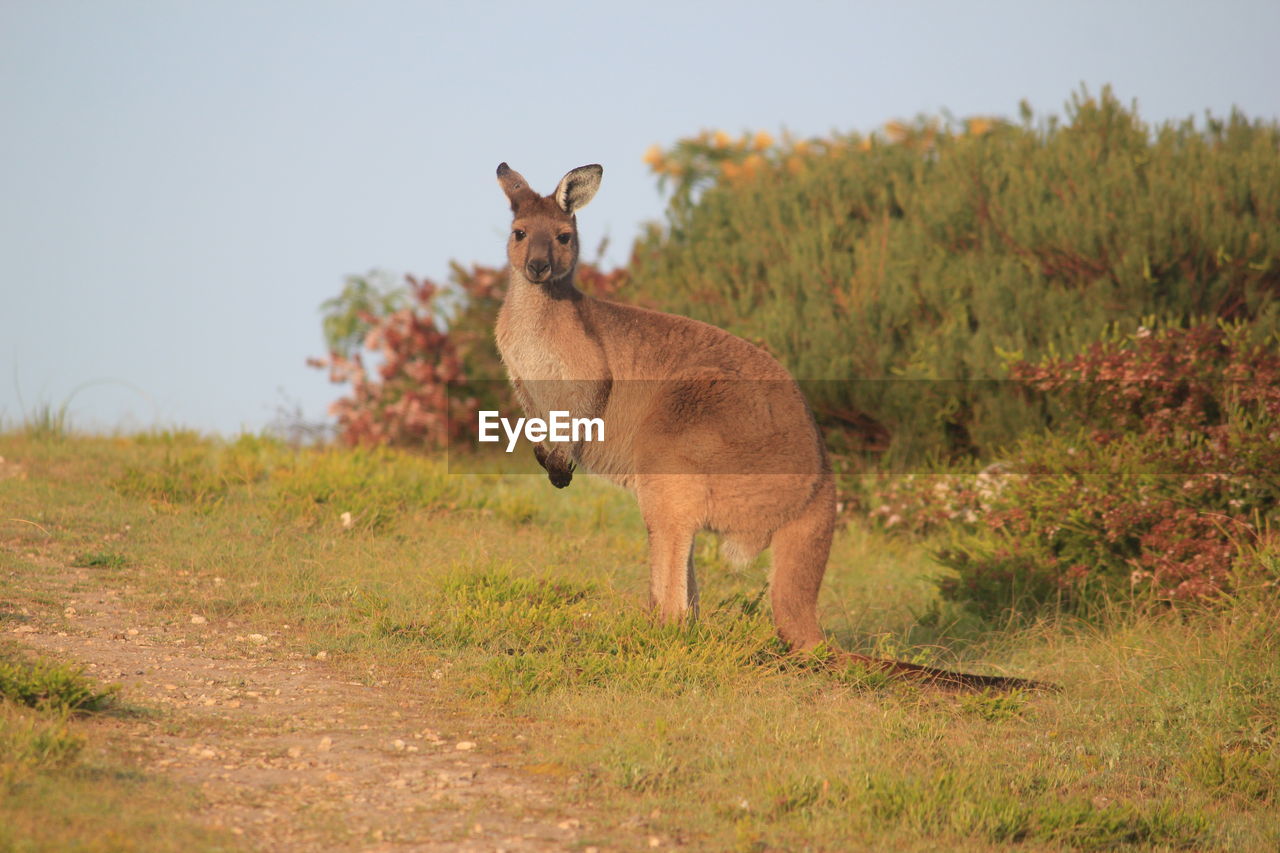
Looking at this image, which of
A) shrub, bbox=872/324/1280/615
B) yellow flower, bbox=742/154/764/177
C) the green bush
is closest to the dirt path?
shrub, bbox=872/324/1280/615

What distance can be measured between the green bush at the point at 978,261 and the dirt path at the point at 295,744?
20.7 feet

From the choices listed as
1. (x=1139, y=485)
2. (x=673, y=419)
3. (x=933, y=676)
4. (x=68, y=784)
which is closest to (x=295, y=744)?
(x=68, y=784)

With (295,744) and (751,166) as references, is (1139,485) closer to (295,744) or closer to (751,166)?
(295,744)

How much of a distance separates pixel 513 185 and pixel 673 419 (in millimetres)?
1688

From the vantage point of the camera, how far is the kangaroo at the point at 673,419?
594cm

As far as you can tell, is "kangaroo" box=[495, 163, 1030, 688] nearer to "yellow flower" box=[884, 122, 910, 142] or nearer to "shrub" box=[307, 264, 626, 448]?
"shrub" box=[307, 264, 626, 448]

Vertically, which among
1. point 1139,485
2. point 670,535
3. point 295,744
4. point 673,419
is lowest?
point 295,744

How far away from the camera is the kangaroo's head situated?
640 cm

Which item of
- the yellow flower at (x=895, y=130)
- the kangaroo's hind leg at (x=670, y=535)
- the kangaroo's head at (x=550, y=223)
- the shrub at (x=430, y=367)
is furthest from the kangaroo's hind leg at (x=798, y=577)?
the yellow flower at (x=895, y=130)

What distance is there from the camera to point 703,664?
5664 millimetres

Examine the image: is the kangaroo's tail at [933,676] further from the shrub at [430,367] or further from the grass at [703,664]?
the shrub at [430,367]

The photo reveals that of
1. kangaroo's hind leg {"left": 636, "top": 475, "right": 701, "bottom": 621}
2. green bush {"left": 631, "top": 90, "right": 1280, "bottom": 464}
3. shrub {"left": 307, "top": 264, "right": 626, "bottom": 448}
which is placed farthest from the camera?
shrub {"left": 307, "top": 264, "right": 626, "bottom": 448}

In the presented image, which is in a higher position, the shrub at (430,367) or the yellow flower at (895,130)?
the yellow flower at (895,130)

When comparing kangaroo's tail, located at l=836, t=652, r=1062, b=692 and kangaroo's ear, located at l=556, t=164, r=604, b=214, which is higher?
kangaroo's ear, located at l=556, t=164, r=604, b=214
